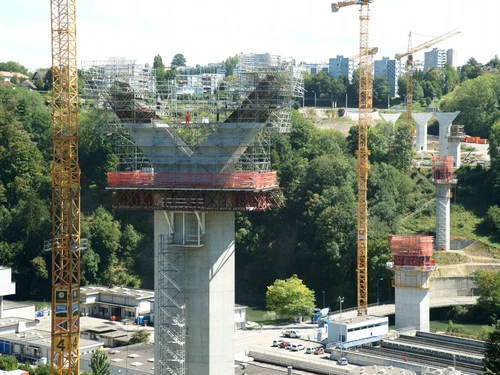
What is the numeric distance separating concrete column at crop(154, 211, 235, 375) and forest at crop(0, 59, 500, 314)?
53.9 metres

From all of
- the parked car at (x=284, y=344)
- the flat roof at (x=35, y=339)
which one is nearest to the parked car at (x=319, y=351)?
the parked car at (x=284, y=344)

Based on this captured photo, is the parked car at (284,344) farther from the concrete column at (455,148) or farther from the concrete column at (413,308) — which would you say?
the concrete column at (455,148)

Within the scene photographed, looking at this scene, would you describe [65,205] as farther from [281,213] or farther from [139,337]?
[281,213]

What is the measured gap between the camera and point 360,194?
98.9 metres

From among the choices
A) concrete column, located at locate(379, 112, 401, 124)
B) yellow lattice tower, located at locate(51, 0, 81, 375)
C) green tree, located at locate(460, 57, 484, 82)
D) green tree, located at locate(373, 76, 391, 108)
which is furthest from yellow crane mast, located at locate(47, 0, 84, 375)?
green tree, located at locate(460, 57, 484, 82)

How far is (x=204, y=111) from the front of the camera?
57375mm

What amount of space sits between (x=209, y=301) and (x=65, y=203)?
14.3m

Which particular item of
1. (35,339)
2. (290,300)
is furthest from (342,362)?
(35,339)

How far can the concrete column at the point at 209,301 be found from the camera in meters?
54.2

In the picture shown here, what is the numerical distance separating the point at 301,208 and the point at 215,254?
6862 centimetres

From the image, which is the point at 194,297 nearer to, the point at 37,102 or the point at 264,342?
the point at 264,342

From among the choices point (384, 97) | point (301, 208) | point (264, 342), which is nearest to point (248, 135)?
point (264, 342)

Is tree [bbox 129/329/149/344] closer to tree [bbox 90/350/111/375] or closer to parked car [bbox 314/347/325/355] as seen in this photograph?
parked car [bbox 314/347/325/355]

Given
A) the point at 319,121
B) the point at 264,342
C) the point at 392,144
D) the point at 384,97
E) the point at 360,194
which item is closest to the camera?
the point at 264,342
